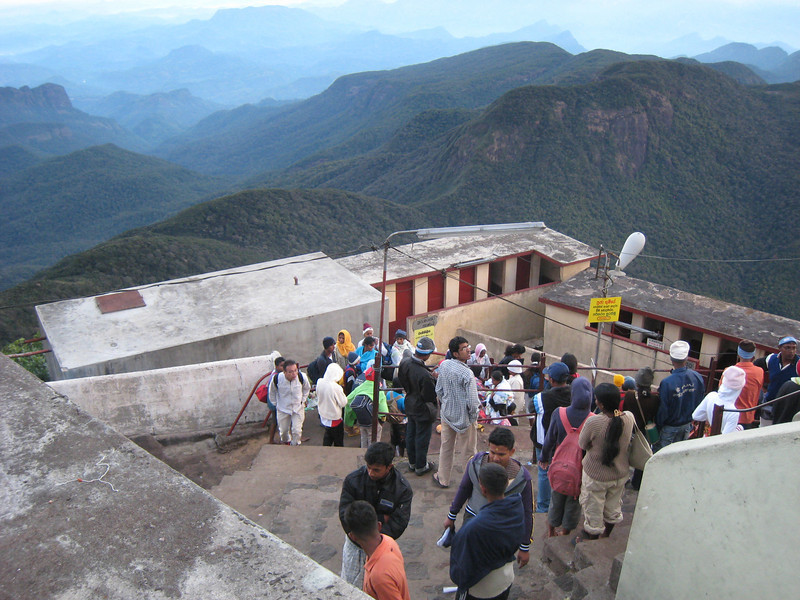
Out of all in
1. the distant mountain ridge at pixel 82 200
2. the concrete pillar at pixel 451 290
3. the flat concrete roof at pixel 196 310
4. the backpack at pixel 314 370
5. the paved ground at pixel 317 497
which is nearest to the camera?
the paved ground at pixel 317 497

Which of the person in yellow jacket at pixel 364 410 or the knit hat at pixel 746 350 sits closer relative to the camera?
the knit hat at pixel 746 350

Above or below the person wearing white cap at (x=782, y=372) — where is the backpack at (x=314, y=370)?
below

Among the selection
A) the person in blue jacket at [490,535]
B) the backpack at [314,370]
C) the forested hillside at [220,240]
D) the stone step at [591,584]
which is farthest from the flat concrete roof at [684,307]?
the forested hillside at [220,240]

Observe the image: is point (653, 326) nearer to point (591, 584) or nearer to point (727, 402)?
point (727, 402)

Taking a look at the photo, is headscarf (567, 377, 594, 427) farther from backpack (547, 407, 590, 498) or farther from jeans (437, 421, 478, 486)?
jeans (437, 421, 478, 486)

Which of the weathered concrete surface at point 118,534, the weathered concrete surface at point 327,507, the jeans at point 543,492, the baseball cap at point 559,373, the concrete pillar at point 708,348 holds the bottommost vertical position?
the concrete pillar at point 708,348

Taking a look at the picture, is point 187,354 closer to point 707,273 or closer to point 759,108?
point 707,273

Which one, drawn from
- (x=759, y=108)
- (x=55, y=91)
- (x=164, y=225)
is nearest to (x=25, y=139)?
(x=55, y=91)

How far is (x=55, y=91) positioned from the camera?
137 metres

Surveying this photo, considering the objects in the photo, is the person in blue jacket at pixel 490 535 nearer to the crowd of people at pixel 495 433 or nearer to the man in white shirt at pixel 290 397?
the crowd of people at pixel 495 433

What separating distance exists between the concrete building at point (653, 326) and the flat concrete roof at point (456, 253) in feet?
6.13

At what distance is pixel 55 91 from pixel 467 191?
12751 cm

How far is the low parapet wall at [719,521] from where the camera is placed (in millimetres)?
3152

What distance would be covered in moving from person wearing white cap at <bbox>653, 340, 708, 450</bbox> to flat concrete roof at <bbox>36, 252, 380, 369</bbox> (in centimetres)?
710
